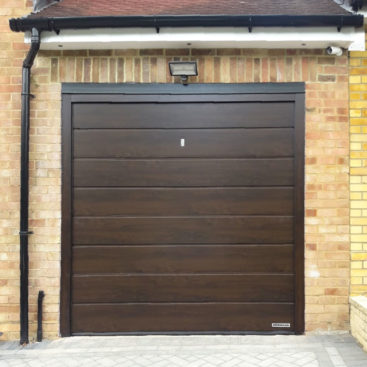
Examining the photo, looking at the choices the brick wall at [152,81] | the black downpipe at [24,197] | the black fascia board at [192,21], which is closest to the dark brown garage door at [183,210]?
the brick wall at [152,81]

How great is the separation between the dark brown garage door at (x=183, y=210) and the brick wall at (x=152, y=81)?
133 mm

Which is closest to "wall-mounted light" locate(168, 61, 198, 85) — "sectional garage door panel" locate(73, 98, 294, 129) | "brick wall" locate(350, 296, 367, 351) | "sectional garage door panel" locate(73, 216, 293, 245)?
"sectional garage door panel" locate(73, 98, 294, 129)

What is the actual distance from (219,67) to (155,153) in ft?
3.71

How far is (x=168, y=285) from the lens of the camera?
165 inches

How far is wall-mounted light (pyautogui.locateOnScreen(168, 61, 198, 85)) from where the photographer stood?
398 cm

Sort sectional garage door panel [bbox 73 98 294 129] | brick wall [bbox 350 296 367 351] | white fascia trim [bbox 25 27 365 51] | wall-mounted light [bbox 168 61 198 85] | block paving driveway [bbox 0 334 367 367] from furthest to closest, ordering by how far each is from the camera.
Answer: sectional garage door panel [bbox 73 98 294 129] < wall-mounted light [bbox 168 61 198 85] < white fascia trim [bbox 25 27 365 51] < brick wall [bbox 350 296 367 351] < block paving driveway [bbox 0 334 367 367]

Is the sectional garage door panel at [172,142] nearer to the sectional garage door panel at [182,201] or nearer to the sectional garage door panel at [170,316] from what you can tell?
the sectional garage door panel at [182,201]

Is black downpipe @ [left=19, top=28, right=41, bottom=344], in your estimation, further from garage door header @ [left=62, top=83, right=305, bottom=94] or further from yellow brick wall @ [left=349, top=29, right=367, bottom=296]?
yellow brick wall @ [left=349, top=29, right=367, bottom=296]

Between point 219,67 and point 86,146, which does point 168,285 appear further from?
point 219,67

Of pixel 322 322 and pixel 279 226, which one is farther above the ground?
pixel 279 226

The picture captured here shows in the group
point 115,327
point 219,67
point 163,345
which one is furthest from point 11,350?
point 219,67

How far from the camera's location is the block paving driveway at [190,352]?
3543 millimetres

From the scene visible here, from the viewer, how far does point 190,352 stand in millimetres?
3748

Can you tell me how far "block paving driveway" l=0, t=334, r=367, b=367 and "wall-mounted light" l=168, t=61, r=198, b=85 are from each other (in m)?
Answer: 2.70
